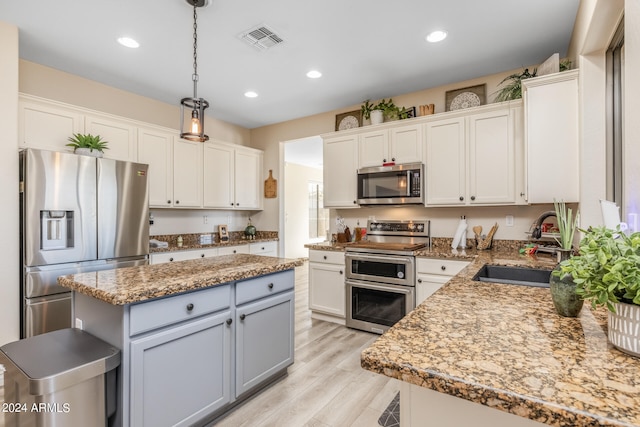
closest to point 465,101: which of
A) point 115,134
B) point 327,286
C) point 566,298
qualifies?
point 327,286

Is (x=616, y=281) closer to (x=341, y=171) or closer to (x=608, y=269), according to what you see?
(x=608, y=269)

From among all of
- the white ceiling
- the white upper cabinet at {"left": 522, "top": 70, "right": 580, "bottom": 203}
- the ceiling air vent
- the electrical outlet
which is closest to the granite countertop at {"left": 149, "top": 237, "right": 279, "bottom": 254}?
the white ceiling

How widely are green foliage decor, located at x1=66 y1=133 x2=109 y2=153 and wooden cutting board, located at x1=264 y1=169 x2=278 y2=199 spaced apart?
243cm

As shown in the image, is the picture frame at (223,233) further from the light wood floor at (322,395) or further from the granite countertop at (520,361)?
the granite countertop at (520,361)

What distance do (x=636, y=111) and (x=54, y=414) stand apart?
2.53 meters

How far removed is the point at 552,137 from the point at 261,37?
249cm

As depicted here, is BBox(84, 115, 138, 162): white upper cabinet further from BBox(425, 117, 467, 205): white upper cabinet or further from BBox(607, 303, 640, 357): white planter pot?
BBox(607, 303, 640, 357): white planter pot

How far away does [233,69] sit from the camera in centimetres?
323

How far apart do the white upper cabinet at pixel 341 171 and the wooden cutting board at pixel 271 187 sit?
130 cm

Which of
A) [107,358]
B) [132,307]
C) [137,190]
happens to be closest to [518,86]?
[132,307]

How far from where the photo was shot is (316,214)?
948cm

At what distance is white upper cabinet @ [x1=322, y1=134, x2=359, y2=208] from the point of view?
387 centimetres

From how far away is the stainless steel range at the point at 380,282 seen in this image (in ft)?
10.2

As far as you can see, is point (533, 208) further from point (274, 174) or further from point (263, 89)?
point (274, 174)
